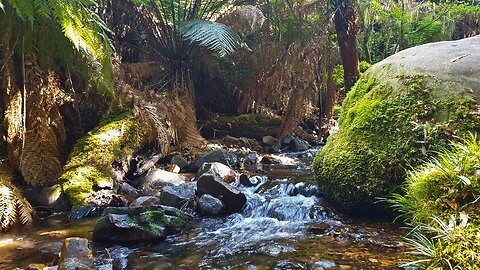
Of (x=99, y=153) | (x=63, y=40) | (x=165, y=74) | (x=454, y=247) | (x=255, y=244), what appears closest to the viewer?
(x=454, y=247)

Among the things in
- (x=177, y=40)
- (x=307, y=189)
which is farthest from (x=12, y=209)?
(x=177, y=40)

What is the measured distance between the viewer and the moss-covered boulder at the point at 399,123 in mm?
3174

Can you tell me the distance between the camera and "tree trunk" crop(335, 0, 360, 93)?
7.20 metres

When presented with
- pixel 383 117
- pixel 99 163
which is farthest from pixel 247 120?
pixel 383 117

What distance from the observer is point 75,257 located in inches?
90.0

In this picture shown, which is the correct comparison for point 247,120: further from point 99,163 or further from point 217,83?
point 99,163

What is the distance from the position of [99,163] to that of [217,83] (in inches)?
177

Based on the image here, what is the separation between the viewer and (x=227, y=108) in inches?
350

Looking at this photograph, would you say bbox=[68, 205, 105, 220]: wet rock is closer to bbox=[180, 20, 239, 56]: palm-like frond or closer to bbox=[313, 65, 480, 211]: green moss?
bbox=[313, 65, 480, 211]: green moss

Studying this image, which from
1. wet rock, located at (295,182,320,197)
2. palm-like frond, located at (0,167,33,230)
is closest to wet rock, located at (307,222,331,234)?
wet rock, located at (295,182,320,197)

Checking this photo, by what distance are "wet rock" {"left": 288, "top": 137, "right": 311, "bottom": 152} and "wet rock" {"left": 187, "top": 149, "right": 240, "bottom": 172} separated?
1.77 m

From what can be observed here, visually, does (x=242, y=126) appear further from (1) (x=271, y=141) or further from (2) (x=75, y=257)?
(2) (x=75, y=257)

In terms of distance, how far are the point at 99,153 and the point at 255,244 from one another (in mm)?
2485

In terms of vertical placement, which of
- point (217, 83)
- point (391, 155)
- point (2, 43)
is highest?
point (2, 43)
